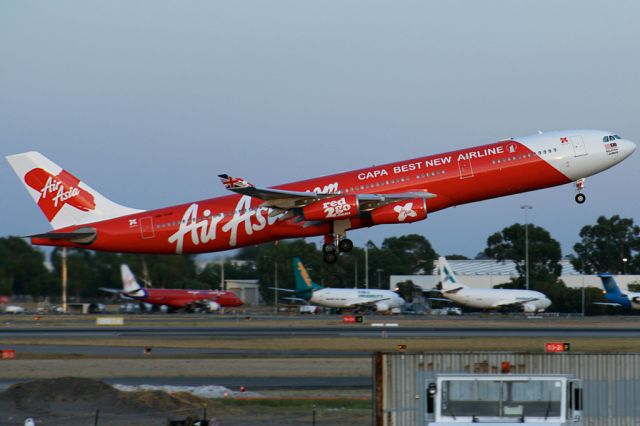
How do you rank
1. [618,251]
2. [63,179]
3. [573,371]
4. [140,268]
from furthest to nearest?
[618,251] → [140,268] → [63,179] → [573,371]

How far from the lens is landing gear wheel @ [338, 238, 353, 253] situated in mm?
52156

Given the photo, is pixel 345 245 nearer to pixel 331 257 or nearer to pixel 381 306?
pixel 331 257

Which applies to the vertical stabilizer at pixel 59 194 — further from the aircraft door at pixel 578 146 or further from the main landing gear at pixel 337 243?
the aircraft door at pixel 578 146

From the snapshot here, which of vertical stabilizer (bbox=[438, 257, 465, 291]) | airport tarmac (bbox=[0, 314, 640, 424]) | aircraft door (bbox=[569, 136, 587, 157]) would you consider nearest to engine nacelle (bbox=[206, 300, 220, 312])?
airport tarmac (bbox=[0, 314, 640, 424])

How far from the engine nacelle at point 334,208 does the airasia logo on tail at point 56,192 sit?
13.6 meters

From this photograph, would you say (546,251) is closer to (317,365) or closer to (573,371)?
(317,365)

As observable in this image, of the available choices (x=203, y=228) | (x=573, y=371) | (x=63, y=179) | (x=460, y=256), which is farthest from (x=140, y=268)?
(x=460, y=256)

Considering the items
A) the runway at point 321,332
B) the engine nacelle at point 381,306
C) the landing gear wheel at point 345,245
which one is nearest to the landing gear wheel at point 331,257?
the landing gear wheel at point 345,245

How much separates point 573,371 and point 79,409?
15912mm

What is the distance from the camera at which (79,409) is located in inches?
1214

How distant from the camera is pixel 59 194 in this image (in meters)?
56.2

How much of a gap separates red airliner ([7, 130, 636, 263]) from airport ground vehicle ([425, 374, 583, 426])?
29.4m

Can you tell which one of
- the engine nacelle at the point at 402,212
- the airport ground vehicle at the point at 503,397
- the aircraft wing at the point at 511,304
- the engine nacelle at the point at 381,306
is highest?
the engine nacelle at the point at 402,212

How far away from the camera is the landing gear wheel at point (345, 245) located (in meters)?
52.2
